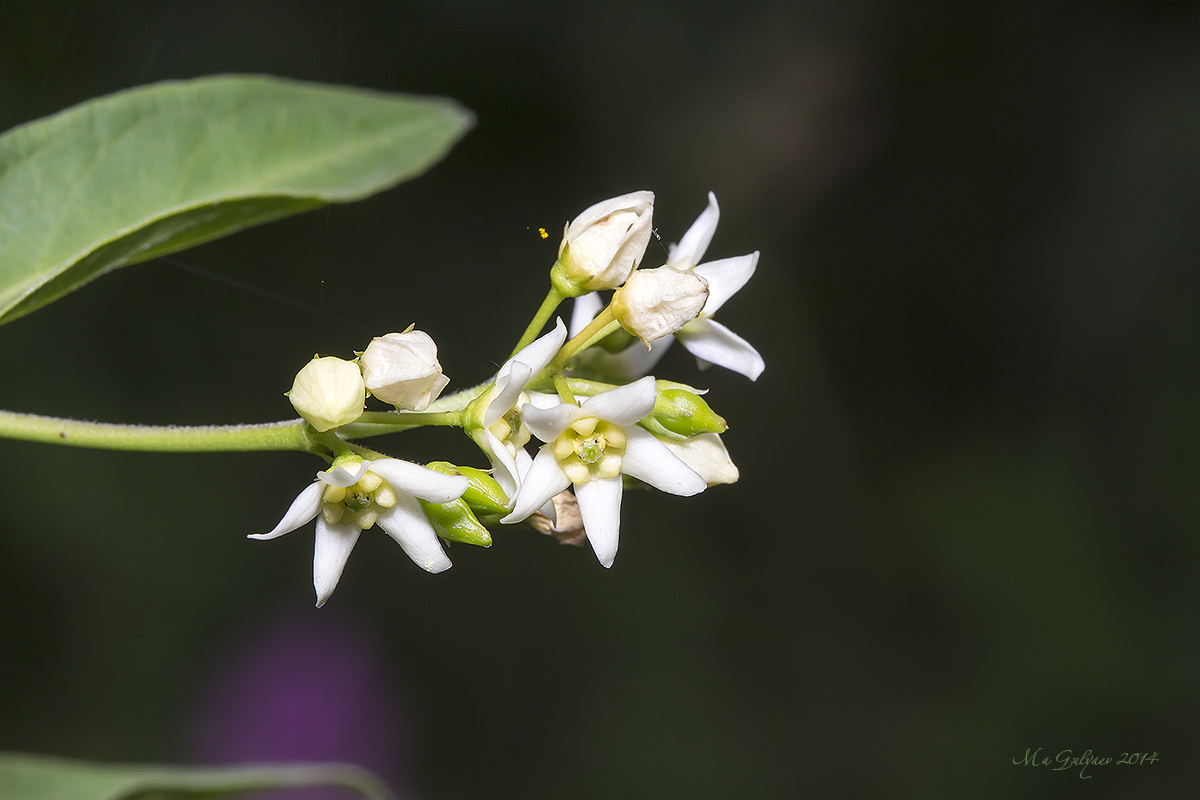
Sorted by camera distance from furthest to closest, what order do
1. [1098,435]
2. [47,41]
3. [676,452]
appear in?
[1098,435], [47,41], [676,452]

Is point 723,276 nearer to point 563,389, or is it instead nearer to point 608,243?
point 608,243

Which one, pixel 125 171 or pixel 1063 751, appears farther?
pixel 1063 751

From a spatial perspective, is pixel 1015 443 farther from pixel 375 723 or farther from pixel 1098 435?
pixel 375 723

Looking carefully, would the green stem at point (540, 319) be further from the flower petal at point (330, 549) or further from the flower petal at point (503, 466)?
the flower petal at point (330, 549)

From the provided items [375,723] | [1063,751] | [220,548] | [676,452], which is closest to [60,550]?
[220,548]

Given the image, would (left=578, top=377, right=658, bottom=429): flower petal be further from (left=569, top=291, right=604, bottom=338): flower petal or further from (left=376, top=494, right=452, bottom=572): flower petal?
(left=569, top=291, right=604, bottom=338): flower petal

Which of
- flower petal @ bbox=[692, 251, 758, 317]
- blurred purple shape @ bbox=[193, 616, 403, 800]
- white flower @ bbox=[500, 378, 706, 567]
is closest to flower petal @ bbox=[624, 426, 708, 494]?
white flower @ bbox=[500, 378, 706, 567]
